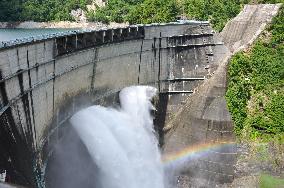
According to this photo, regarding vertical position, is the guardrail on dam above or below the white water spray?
above

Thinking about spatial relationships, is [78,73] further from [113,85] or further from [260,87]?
[260,87]

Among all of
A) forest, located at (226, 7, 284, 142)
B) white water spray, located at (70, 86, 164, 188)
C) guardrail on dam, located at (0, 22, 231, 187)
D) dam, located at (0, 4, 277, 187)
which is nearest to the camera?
guardrail on dam, located at (0, 22, 231, 187)

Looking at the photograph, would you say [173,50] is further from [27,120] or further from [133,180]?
[27,120]

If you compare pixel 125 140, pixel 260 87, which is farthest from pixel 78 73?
pixel 260 87

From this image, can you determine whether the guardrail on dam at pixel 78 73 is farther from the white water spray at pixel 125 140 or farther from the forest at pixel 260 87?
the forest at pixel 260 87

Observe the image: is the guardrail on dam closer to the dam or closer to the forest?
the dam

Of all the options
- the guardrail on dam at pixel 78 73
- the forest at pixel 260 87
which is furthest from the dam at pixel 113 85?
the forest at pixel 260 87

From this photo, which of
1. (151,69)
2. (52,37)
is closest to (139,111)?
(151,69)

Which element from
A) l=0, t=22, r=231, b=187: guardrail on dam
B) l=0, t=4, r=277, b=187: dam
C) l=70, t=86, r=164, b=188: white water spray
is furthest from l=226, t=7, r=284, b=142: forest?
l=70, t=86, r=164, b=188: white water spray
